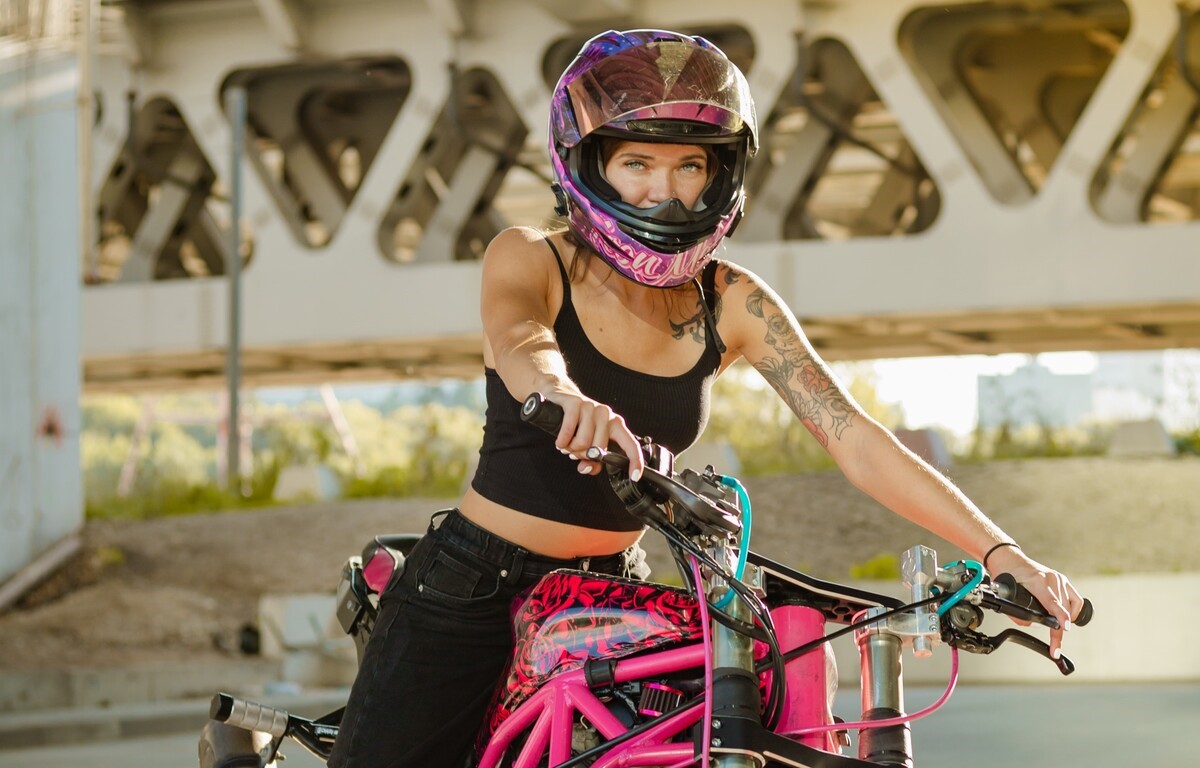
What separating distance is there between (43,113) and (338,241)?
18.7 m

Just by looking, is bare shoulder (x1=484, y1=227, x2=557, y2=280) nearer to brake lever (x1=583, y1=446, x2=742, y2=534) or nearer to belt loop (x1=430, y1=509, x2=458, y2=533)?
belt loop (x1=430, y1=509, x2=458, y2=533)

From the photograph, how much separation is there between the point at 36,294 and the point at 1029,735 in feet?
36.0

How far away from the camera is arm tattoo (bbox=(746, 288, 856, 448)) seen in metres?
3.74

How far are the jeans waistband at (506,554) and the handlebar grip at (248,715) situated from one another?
86 cm

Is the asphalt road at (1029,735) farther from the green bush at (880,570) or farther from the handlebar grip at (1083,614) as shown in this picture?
the handlebar grip at (1083,614)

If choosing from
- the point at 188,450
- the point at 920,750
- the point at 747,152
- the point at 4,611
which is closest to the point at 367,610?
the point at 747,152

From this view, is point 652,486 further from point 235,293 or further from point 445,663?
point 235,293

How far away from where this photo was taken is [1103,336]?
3775cm

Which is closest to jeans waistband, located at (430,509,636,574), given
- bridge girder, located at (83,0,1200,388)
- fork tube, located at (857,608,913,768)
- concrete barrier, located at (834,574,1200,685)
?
fork tube, located at (857,608,913,768)

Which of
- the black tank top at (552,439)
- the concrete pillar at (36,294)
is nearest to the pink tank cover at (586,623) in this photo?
the black tank top at (552,439)

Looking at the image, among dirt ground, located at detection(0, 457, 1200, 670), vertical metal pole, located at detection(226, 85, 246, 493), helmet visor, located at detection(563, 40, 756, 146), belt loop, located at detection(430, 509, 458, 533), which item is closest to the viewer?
helmet visor, located at detection(563, 40, 756, 146)

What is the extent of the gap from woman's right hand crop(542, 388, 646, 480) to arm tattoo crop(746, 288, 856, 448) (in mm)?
1111

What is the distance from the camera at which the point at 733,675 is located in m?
2.84

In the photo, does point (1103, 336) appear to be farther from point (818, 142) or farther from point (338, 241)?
point (338, 241)
